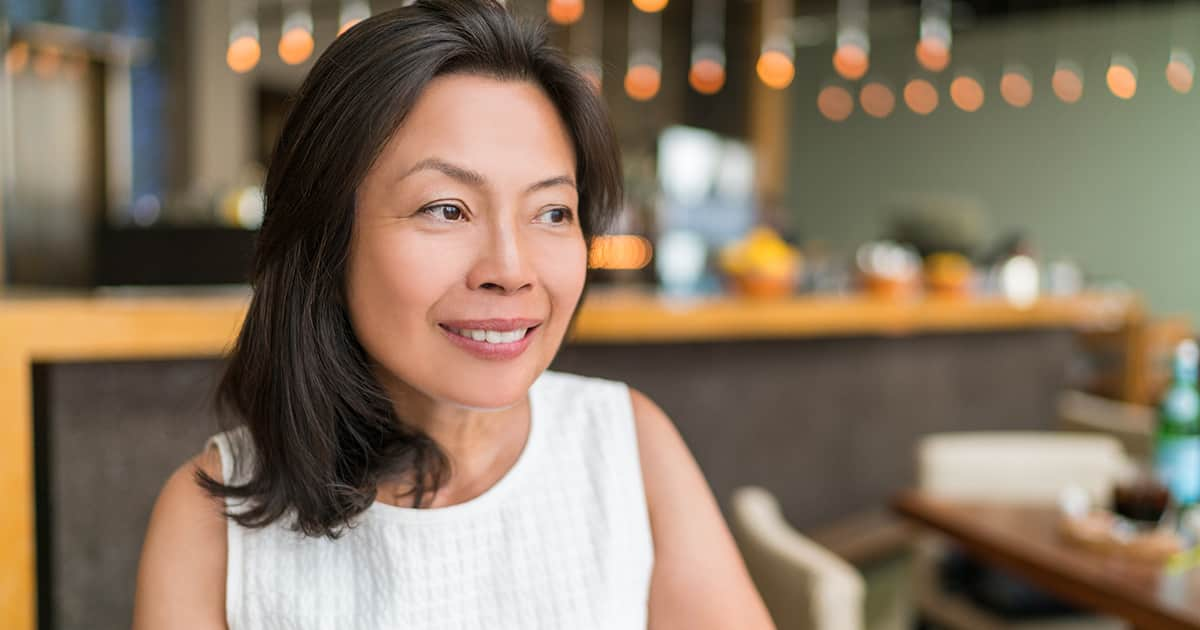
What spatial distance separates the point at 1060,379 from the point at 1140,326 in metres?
2.38

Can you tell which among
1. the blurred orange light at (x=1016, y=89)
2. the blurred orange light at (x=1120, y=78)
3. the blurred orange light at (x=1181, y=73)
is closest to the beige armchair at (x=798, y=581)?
the blurred orange light at (x=1016, y=89)

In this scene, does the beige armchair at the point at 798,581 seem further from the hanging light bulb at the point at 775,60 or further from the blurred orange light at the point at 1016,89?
the blurred orange light at the point at 1016,89

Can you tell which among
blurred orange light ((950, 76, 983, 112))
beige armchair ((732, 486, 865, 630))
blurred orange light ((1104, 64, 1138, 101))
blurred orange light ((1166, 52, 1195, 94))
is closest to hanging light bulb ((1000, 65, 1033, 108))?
blurred orange light ((950, 76, 983, 112))

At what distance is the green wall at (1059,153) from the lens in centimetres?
827

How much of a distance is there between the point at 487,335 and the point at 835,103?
10.1 metres

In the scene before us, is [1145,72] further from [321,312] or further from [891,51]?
[321,312]

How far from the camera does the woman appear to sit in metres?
0.84

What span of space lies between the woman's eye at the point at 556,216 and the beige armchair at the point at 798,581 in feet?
2.44

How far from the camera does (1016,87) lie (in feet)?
24.1

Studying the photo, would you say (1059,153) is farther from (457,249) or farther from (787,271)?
(457,249)

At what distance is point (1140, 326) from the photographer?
20.3 ft

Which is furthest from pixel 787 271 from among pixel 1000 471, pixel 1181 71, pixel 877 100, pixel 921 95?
pixel 877 100

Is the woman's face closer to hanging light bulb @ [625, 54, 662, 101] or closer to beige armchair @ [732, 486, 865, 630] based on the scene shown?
beige armchair @ [732, 486, 865, 630]

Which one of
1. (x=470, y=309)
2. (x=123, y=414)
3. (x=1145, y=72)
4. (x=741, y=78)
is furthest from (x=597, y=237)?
(x=1145, y=72)
